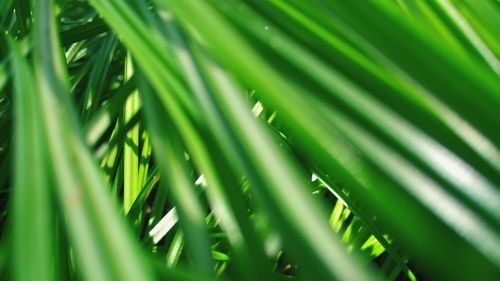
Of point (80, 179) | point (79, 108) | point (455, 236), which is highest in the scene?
point (79, 108)

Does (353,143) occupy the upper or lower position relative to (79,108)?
lower

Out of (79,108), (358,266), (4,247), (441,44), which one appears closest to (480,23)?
(441,44)

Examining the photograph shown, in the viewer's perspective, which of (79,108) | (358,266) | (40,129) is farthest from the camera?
(79,108)

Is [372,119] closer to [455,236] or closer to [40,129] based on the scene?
[455,236]

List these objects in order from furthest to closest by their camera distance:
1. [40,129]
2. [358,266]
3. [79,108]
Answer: [79,108] → [40,129] → [358,266]

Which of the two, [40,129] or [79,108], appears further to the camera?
[79,108]

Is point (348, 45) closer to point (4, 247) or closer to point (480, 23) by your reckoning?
point (480, 23)
